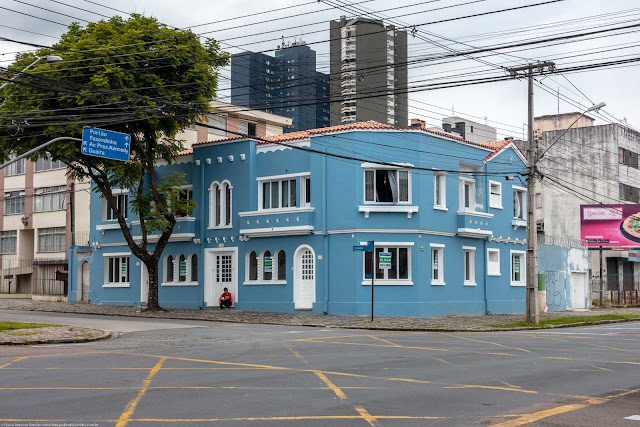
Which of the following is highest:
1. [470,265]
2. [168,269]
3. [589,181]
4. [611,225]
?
[589,181]

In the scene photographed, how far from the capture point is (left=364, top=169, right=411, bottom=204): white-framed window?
35438 mm

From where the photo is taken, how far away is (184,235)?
39969 mm

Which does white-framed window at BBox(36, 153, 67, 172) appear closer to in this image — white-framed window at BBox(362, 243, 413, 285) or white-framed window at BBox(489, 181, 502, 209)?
white-framed window at BBox(362, 243, 413, 285)

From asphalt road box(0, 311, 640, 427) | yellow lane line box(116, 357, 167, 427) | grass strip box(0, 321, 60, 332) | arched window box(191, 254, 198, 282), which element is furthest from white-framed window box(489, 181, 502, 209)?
yellow lane line box(116, 357, 167, 427)

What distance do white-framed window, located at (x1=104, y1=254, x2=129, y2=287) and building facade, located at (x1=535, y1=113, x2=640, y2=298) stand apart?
32.9 metres

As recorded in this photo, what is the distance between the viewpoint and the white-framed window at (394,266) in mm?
34975

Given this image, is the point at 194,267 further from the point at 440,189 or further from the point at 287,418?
the point at 287,418

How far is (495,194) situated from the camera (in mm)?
40750

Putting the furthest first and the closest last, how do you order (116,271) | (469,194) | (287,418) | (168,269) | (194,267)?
(116,271)
(168,269)
(194,267)
(469,194)
(287,418)

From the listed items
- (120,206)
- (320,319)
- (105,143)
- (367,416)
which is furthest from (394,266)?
(367,416)

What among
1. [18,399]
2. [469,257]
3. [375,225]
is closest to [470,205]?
[469,257]

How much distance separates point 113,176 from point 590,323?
74.1 ft

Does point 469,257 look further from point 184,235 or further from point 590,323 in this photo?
point 184,235

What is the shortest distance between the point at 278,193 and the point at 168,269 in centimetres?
841
